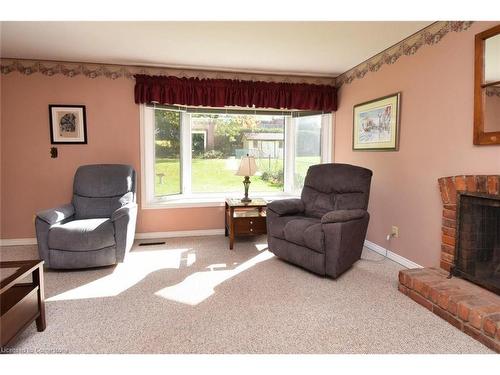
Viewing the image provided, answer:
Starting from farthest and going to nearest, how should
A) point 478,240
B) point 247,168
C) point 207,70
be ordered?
1. point 207,70
2. point 247,168
3. point 478,240

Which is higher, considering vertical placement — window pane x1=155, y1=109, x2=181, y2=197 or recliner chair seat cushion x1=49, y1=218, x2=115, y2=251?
window pane x1=155, y1=109, x2=181, y2=197

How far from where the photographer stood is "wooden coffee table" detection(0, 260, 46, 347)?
159cm

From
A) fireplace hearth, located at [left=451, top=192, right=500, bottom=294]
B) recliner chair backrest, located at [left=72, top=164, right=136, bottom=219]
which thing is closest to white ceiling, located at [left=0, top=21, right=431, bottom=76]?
recliner chair backrest, located at [left=72, top=164, right=136, bottom=219]

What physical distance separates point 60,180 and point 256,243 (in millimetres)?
2541

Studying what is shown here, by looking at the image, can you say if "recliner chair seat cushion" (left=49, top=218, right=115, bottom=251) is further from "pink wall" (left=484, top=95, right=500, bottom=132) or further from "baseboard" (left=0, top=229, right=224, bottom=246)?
"pink wall" (left=484, top=95, right=500, bottom=132)

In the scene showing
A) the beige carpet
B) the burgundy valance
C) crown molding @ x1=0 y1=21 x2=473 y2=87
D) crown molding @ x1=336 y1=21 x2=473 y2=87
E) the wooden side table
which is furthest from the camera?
the burgundy valance

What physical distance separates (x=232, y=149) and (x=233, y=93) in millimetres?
778

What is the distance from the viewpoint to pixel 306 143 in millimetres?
4578

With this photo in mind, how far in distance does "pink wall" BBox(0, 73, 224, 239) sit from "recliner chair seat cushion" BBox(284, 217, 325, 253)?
220 cm

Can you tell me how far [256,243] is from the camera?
12.7 ft

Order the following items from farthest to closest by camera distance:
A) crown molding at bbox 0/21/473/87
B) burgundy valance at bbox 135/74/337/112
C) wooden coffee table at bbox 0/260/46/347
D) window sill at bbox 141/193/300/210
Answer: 1. window sill at bbox 141/193/300/210
2. burgundy valance at bbox 135/74/337/112
3. crown molding at bbox 0/21/473/87
4. wooden coffee table at bbox 0/260/46/347

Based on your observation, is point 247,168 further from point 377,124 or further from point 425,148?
point 425,148

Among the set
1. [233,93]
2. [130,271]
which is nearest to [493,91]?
[233,93]
